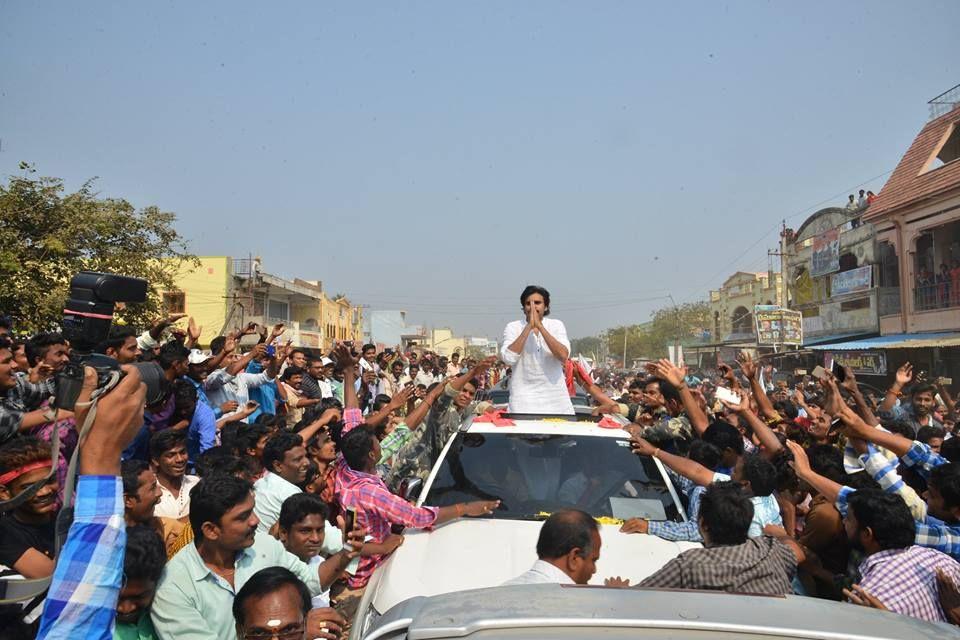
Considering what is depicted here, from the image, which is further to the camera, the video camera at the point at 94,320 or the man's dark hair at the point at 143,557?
the man's dark hair at the point at 143,557

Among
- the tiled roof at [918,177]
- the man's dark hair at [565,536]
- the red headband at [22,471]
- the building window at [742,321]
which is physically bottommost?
the man's dark hair at [565,536]

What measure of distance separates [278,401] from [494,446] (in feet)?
15.4

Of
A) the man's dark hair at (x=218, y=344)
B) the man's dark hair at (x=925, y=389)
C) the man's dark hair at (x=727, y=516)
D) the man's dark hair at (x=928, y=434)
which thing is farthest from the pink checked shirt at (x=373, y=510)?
the man's dark hair at (x=925, y=389)

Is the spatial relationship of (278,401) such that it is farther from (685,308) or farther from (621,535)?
(685,308)

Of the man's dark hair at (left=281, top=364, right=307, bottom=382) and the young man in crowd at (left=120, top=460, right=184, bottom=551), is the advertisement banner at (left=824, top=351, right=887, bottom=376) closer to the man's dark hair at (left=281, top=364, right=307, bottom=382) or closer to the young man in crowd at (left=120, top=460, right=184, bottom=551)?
the man's dark hair at (left=281, top=364, right=307, bottom=382)

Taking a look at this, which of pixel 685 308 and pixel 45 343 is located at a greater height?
pixel 685 308

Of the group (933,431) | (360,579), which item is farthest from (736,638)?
(933,431)

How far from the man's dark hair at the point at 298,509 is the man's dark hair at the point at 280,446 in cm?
86

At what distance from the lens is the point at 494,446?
4.75 m

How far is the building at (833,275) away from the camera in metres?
25.4

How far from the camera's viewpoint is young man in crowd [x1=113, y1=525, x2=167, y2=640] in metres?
2.48

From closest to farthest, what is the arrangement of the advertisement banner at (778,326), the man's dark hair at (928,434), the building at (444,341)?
the man's dark hair at (928,434) → the advertisement banner at (778,326) → the building at (444,341)

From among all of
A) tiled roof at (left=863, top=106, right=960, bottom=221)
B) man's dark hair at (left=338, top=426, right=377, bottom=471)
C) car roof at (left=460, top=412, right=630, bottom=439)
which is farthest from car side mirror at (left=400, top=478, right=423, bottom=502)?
tiled roof at (left=863, top=106, right=960, bottom=221)

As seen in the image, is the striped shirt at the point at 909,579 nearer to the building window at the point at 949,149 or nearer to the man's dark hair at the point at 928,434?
the man's dark hair at the point at 928,434
